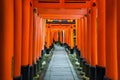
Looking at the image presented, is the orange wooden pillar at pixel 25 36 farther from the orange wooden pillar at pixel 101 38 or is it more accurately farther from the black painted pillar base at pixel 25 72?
the orange wooden pillar at pixel 101 38

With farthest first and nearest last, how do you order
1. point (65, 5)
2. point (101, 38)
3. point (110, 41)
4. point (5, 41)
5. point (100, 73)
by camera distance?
1. point (65, 5)
2. point (101, 38)
3. point (100, 73)
4. point (110, 41)
5. point (5, 41)

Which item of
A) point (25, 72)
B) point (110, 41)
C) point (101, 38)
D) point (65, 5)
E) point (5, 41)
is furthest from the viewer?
point (65, 5)

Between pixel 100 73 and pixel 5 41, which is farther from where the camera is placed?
pixel 100 73

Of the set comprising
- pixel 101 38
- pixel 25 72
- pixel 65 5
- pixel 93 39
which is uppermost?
pixel 65 5

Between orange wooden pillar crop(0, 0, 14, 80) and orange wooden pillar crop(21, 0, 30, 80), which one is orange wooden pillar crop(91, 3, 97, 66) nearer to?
orange wooden pillar crop(21, 0, 30, 80)

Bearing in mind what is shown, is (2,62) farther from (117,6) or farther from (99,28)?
(99,28)

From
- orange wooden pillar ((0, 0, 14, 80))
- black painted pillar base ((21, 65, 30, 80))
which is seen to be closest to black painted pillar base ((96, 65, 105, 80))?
black painted pillar base ((21, 65, 30, 80))

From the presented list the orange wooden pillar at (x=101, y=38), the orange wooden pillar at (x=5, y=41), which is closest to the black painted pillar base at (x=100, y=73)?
the orange wooden pillar at (x=101, y=38)

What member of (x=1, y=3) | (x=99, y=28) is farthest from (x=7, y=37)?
(x=99, y=28)

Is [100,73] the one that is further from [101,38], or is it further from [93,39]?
[93,39]

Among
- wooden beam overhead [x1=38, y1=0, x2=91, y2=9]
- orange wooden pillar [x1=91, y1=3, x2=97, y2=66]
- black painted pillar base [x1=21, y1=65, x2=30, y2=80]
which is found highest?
wooden beam overhead [x1=38, y1=0, x2=91, y2=9]

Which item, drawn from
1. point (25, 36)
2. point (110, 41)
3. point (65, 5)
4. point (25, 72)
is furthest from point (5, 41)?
A: point (65, 5)

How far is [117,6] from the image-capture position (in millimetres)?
6766

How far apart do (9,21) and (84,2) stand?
25.3ft
